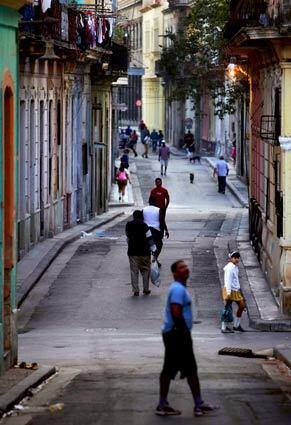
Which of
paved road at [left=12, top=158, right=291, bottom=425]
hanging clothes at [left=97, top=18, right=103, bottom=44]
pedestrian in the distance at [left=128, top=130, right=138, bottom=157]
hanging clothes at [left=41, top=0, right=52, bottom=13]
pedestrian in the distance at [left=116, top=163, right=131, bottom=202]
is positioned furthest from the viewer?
pedestrian in the distance at [left=128, top=130, right=138, bottom=157]

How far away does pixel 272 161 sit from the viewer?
87.6 ft

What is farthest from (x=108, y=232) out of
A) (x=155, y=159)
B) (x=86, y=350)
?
(x=155, y=159)

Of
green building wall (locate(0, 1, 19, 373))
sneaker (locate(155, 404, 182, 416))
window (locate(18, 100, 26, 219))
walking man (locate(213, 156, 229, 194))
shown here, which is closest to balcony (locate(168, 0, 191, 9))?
walking man (locate(213, 156, 229, 194))

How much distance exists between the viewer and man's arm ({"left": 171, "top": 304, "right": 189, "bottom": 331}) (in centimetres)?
1389

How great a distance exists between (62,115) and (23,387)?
22.8 m

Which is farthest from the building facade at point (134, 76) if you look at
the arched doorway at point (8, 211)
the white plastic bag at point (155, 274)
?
the arched doorway at point (8, 211)

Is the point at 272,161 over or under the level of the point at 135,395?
over

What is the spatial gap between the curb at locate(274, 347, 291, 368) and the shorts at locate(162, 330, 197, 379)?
4.54 metres

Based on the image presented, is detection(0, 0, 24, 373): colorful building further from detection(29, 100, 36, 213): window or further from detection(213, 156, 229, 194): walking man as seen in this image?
detection(213, 156, 229, 194): walking man

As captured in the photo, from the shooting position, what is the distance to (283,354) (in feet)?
62.4

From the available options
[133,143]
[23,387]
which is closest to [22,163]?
[23,387]

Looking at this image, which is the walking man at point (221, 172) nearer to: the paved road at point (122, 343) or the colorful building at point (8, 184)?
the paved road at point (122, 343)

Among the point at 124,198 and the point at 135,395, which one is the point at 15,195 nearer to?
the point at 135,395

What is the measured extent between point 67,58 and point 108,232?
15.9ft
